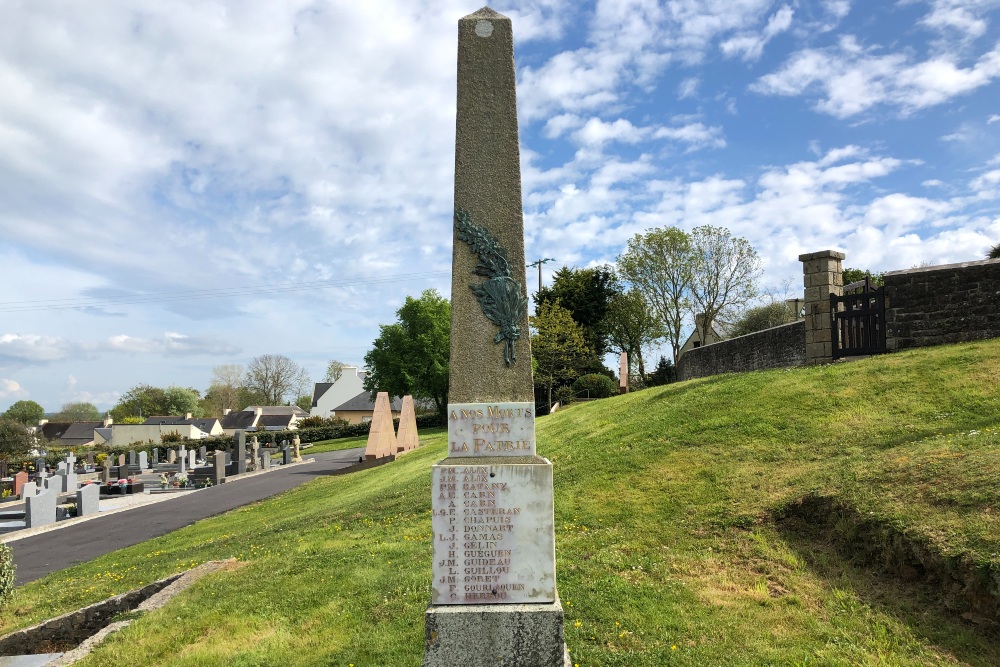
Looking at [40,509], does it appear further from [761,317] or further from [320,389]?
[320,389]

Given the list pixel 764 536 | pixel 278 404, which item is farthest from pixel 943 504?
pixel 278 404

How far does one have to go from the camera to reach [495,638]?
4762 mm

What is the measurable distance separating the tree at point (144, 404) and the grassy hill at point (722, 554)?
8014 cm

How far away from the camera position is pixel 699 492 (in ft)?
28.0

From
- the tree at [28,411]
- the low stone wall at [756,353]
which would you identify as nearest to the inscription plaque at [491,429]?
the low stone wall at [756,353]

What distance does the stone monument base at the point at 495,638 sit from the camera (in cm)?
470

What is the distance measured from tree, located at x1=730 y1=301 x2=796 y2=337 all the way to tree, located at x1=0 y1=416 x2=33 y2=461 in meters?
47.9

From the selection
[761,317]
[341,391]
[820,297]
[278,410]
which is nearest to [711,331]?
[761,317]

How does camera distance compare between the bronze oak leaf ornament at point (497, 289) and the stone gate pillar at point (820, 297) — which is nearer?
the bronze oak leaf ornament at point (497, 289)

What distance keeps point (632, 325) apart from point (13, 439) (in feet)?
138

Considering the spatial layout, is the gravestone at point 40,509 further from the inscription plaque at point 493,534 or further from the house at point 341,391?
the house at point 341,391

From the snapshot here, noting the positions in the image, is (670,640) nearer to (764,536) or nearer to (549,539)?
(549,539)

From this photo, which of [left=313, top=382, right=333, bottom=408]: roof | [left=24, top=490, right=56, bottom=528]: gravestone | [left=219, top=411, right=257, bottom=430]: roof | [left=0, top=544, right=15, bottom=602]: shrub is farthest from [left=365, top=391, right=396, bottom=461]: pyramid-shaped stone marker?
[left=313, top=382, right=333, bottom=408]: roof

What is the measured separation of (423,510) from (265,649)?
197 inches
